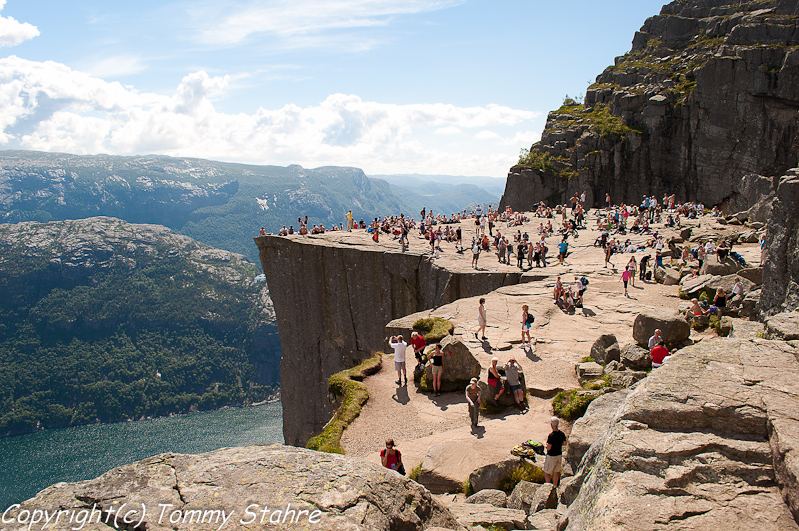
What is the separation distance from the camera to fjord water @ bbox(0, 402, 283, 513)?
13425cm

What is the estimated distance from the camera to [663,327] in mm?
20250

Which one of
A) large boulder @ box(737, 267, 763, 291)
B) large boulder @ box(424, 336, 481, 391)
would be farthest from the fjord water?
large boulder @ box(737, 267, 763, 291)

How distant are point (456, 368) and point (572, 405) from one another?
4688 mm

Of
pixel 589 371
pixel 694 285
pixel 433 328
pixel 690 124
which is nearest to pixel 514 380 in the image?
pixel 589 371

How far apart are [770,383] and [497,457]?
7792 mm

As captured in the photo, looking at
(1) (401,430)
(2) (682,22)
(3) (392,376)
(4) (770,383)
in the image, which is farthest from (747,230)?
(2) (682,22)

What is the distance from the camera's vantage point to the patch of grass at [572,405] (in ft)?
51.0

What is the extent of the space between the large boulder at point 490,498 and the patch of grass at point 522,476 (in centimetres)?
65

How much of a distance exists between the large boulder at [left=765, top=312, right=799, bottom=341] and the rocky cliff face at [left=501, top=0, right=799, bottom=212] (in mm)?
59057

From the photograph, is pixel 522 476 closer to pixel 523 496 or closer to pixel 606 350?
pixel 523 496

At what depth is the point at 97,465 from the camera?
5497 inches

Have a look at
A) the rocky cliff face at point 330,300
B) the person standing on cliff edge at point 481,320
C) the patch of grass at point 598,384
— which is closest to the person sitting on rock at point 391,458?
the patch of grass at point 598,384

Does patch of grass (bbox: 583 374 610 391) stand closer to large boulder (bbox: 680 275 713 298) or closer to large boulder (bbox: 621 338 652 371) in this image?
large boulder (bbox: 621 338 652 371)

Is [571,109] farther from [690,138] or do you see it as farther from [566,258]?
[566,258]
